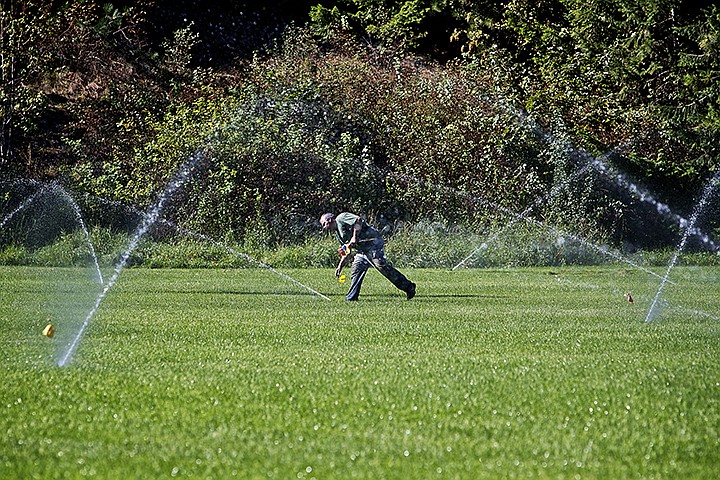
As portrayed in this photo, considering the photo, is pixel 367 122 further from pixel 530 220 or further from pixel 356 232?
pixel 356 232

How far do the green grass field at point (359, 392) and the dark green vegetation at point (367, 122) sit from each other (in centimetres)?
1158

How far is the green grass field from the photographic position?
549 cm

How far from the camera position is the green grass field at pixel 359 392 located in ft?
18.0

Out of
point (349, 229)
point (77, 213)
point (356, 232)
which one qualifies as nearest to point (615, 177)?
point (77, 213)

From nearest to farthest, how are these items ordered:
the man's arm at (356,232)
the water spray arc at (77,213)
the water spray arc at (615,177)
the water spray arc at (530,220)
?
the man's arm at (356,232) → the water spray arc at (77,213) → the water spray arc at (530,220) → the water spray arc at (615,177)

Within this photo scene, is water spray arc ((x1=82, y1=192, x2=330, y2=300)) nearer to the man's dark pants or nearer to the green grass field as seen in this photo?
the man's dark pants

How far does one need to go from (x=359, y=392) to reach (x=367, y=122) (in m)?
20.2

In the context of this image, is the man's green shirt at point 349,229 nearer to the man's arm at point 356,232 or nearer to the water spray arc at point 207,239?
Answer: the man's arm at point 356,232

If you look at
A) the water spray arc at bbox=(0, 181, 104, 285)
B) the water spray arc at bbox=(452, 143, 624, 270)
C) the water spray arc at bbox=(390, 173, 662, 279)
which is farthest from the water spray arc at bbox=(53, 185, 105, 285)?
the water spray arc at bbox=(452, 143, 624, 270)

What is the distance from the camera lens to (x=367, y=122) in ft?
89.1

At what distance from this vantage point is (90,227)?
25.0 meters

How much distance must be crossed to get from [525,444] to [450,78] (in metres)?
22.8

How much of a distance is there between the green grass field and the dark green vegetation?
38.0 ft

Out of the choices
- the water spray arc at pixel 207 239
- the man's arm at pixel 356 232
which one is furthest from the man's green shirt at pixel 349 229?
the water spray arc at pixel 207 239
